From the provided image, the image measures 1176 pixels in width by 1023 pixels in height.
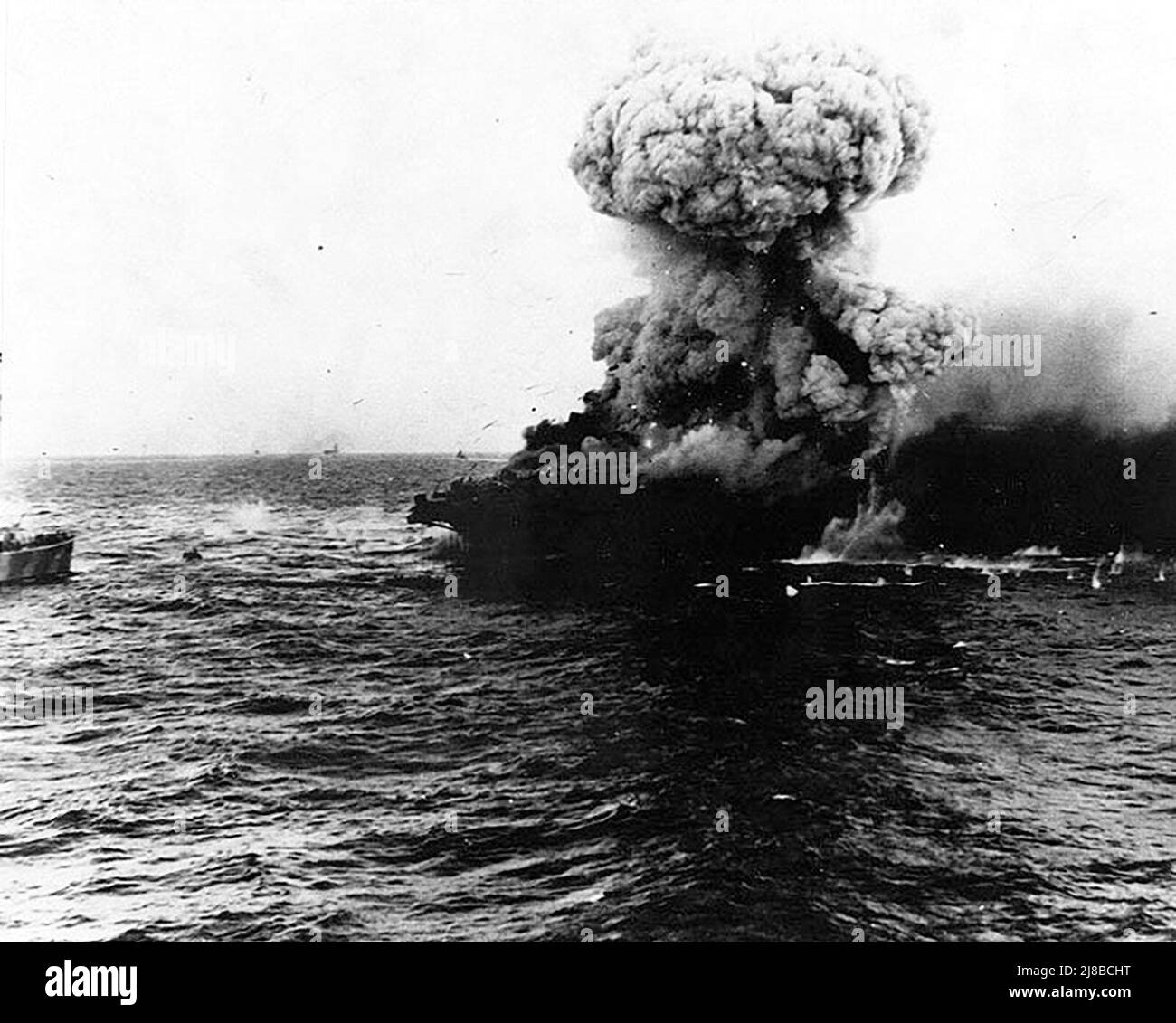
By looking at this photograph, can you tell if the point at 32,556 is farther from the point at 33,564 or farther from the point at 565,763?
the point at 565,763

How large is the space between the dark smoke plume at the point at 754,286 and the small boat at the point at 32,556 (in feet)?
41.1

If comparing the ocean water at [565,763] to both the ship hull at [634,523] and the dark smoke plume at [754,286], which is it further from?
the dark smoke plume at [754,286]

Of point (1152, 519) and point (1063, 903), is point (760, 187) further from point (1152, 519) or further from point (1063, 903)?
point (1063, 903)

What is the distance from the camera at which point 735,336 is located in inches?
1297

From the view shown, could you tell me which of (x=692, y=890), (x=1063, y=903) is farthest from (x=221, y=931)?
Result: (x=1063, y=903)

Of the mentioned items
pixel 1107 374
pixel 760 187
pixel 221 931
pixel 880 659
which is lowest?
pixel 221 931

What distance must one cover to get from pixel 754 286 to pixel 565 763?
20.7 meters

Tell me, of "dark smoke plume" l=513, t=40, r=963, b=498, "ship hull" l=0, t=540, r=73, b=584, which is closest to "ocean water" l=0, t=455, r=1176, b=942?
"ship hull" l=0, t=540, r=73, b=584

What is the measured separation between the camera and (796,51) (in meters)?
21.0

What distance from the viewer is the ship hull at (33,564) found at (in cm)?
2178

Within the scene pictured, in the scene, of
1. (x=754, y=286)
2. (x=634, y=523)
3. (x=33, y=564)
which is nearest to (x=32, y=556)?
(x=33, y=564)

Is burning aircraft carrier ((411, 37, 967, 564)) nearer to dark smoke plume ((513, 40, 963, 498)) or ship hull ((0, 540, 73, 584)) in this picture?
dark smoke plume ((513, 40, 963, 498))

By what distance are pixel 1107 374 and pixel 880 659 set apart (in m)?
13.3
